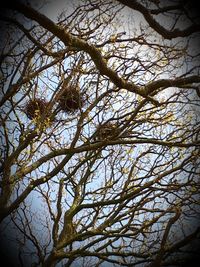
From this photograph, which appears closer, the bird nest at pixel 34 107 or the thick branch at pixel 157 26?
the thick branch at pixel 157 26

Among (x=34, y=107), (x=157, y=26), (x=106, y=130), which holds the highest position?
(x=34, y=107)

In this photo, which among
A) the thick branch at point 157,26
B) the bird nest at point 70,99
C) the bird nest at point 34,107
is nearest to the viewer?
the thick branch at point 157,26

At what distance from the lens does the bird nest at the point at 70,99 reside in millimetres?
4887

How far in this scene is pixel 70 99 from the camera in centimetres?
522

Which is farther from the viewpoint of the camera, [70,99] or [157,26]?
[70,99]

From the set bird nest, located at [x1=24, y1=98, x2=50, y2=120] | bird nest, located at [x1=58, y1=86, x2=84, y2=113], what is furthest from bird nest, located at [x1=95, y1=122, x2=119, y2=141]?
bird nest, located at [x1=24, y1=98, x2=50, y2=120]

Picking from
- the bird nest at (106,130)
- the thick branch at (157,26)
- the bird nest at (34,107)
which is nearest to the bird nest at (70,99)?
the bird nest at (34,107)

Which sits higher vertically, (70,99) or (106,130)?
(70,99)

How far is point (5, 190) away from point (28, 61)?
223 centimetres

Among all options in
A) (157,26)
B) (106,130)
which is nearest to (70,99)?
(106,130)

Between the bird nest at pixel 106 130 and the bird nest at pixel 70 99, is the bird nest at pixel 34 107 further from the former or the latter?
the bird nest at pixel 106 130

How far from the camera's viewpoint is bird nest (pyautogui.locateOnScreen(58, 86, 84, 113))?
4.89 meters

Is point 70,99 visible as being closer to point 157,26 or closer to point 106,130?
point 106,130

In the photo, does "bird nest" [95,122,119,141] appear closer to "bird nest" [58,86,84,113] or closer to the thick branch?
"bird nest" [58,86,84,113]
